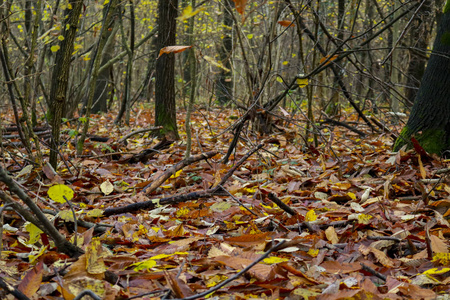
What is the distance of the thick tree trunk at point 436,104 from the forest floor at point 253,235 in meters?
0.25

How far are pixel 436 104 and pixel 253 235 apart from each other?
2.48 meters

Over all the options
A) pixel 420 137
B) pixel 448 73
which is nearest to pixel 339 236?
pixel 420 137

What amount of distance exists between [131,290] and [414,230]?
1.59 metres

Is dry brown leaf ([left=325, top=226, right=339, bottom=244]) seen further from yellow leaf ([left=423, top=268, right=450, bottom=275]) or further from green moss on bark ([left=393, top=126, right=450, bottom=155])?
green moss on bark ([left=393, top=126, right=450, bottom=155])

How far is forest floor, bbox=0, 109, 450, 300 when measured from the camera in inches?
63.4

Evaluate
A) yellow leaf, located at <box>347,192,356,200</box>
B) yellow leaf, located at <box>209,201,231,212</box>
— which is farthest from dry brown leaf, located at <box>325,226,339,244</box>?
yellow leaf, located at <box>347,192,356,200</box>

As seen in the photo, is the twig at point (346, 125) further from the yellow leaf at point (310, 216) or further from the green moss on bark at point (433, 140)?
the yellow leaf at point (310, 216)

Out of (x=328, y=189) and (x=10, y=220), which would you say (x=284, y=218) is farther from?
(x=10, y=220)

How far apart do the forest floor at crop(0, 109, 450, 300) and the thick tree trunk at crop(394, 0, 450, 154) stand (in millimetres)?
251

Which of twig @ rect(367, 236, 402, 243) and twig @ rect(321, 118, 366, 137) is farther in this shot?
twig @ rect(321, 118, 366, 137)

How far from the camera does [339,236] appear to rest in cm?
225

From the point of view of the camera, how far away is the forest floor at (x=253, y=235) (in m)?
1.61

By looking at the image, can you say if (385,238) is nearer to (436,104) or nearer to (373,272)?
(373,272)

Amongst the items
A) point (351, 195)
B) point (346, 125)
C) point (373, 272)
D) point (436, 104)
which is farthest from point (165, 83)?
point (373, 272)
